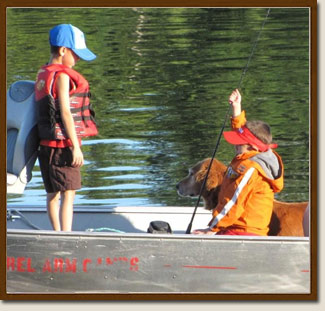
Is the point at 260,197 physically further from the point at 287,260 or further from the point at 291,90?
the point at 291,90

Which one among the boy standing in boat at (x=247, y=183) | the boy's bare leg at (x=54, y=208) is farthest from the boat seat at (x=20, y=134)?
the boy standing in boat at (x=247, y=183)

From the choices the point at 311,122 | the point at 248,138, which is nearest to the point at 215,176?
the point at 248,138

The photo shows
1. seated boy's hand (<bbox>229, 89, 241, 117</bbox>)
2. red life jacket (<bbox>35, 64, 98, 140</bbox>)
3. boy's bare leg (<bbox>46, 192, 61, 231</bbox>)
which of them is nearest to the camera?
seated boy's hand (<bbox>229, 89, 241, 117</bbox>)

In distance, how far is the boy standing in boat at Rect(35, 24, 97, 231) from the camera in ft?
21.1

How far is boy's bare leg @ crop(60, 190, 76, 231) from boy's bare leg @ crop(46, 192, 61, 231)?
9 cm

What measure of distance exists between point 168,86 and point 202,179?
19.9 feet

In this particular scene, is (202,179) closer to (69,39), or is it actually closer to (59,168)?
(59,168)

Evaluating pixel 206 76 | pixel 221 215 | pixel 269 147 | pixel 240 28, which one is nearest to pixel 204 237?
pixel 221 215

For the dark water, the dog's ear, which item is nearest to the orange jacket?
the dog's ear

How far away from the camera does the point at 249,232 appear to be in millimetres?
6402

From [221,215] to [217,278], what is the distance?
0.36 meters

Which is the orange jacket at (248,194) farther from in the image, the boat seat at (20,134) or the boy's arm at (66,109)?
the boat seat at (20,134)

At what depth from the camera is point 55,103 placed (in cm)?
646

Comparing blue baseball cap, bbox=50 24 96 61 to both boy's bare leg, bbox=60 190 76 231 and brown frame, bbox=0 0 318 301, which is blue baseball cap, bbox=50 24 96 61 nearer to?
brown frame, bbox=0 0 318 301
